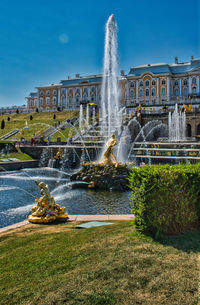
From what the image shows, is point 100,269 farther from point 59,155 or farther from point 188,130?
point 188,130

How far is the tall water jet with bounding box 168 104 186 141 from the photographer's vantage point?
34344mm

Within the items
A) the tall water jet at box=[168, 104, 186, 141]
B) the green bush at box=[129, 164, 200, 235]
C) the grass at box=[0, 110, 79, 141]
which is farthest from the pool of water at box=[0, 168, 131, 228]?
the tall water jet at box=[168, 104, 186, 141]

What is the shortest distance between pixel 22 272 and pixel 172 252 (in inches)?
97.0

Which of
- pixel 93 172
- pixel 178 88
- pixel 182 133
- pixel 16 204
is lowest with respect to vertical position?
pixel 16 204

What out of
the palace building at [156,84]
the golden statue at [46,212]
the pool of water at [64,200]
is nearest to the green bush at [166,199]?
the golden statue at [46,212]

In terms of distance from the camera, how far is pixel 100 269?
3.64 meters

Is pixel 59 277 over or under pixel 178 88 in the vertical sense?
under

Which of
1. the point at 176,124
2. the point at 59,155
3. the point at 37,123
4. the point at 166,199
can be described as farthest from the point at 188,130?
the point at 166,199

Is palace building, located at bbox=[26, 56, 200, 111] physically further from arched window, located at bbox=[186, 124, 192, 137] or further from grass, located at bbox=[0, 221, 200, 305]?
grass, located at bbox=[0, 221, 200, 305]

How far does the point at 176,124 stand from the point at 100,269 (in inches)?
1327

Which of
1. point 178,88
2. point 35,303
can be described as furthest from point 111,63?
point 178,88

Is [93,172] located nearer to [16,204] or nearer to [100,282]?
[16,204]

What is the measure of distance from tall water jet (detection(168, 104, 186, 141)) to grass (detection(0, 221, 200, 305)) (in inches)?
1234

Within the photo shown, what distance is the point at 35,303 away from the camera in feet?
9.66
